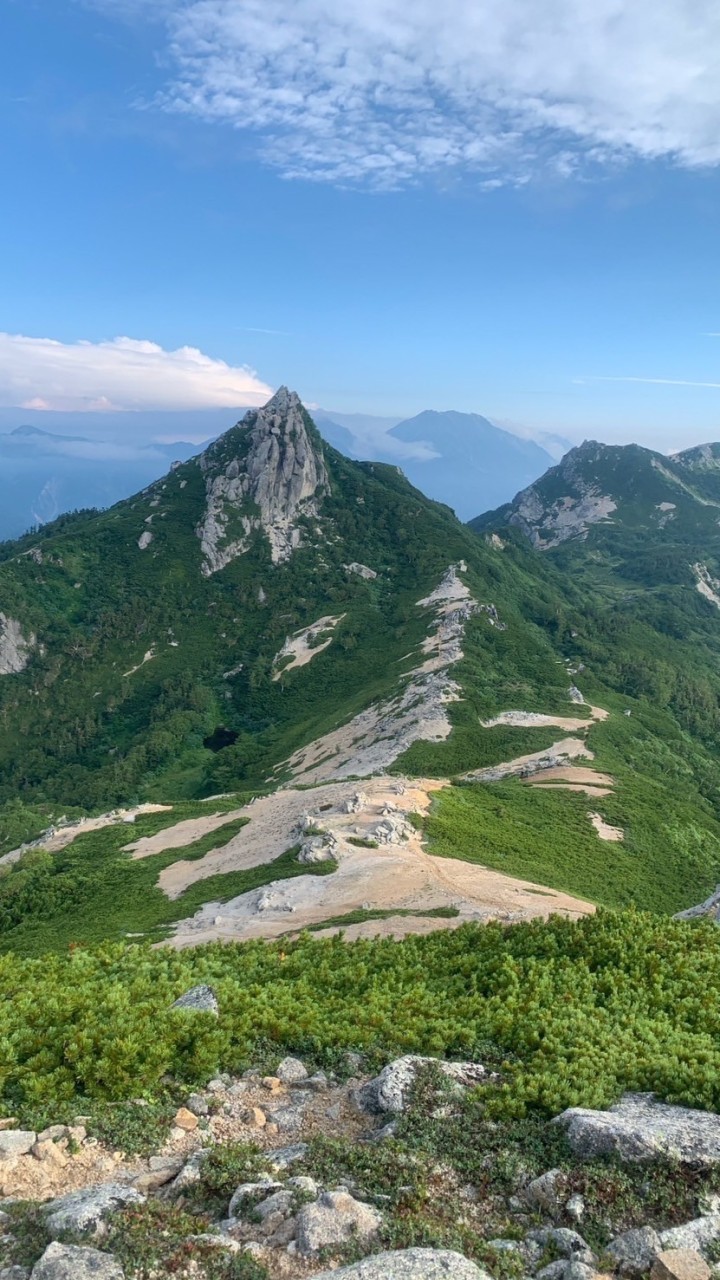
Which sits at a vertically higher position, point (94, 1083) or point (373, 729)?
point (94, 1083)

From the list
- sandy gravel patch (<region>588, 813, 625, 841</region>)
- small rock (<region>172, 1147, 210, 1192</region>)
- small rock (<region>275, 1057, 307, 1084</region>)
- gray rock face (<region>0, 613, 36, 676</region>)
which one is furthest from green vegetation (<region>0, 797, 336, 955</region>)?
gray rock face (<region>0, 613, 36, 676</region>)

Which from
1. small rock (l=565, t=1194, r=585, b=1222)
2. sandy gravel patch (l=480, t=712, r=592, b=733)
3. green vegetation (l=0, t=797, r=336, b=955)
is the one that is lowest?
Result: green vegetation (l=0, t=797, r=336, b=955)

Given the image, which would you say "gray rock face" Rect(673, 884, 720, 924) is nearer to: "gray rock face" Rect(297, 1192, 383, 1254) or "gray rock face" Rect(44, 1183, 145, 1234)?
"gray rock face" Rect(297, 1192, 383, 1254)

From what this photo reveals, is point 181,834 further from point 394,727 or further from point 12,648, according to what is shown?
point 12,648

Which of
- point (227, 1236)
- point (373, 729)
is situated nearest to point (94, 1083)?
point (227, 1236)

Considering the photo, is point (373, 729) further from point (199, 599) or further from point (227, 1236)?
point (199, 599)

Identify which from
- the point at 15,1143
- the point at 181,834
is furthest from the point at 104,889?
the point at 15,1143
